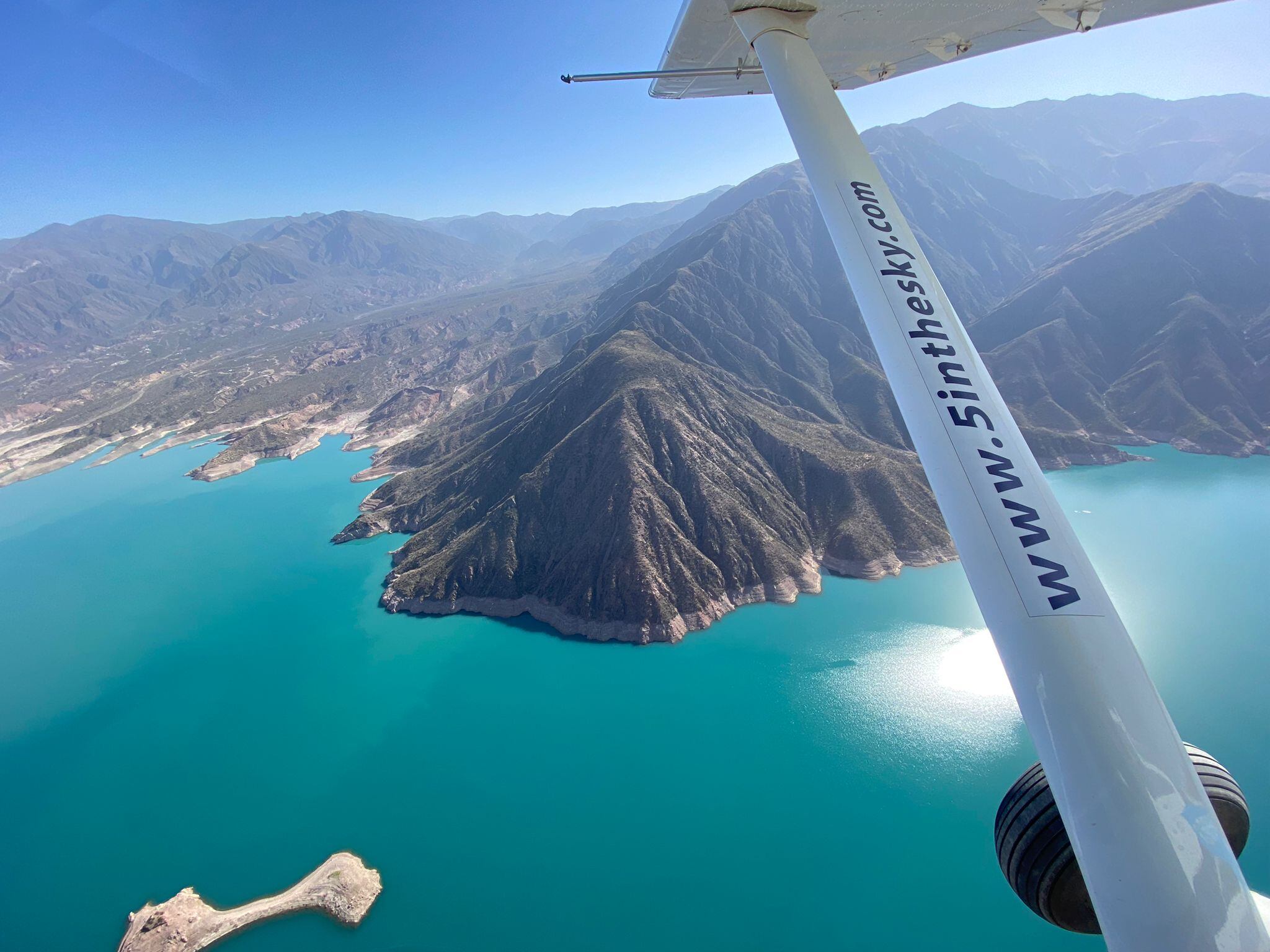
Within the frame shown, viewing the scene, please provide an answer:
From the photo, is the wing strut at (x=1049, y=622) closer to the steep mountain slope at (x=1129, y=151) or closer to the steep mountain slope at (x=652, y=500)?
the steep mountain slope at (x=652, y=500)

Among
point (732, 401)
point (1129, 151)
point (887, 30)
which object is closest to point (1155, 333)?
point (732, 401)

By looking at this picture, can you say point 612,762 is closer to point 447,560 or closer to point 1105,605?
point 447,560

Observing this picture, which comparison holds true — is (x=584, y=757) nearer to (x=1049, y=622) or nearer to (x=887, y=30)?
(x=1049, y=622)

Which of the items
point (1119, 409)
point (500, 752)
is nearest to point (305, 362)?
point (500, 752)

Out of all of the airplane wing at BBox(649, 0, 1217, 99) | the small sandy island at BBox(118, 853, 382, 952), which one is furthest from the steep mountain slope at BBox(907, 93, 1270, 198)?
the small sandy island at BBox(118, 853, 382, 952)

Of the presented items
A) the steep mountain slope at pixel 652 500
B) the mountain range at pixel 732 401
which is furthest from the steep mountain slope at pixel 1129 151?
→ the steep mountain slope at pixel 652 500
